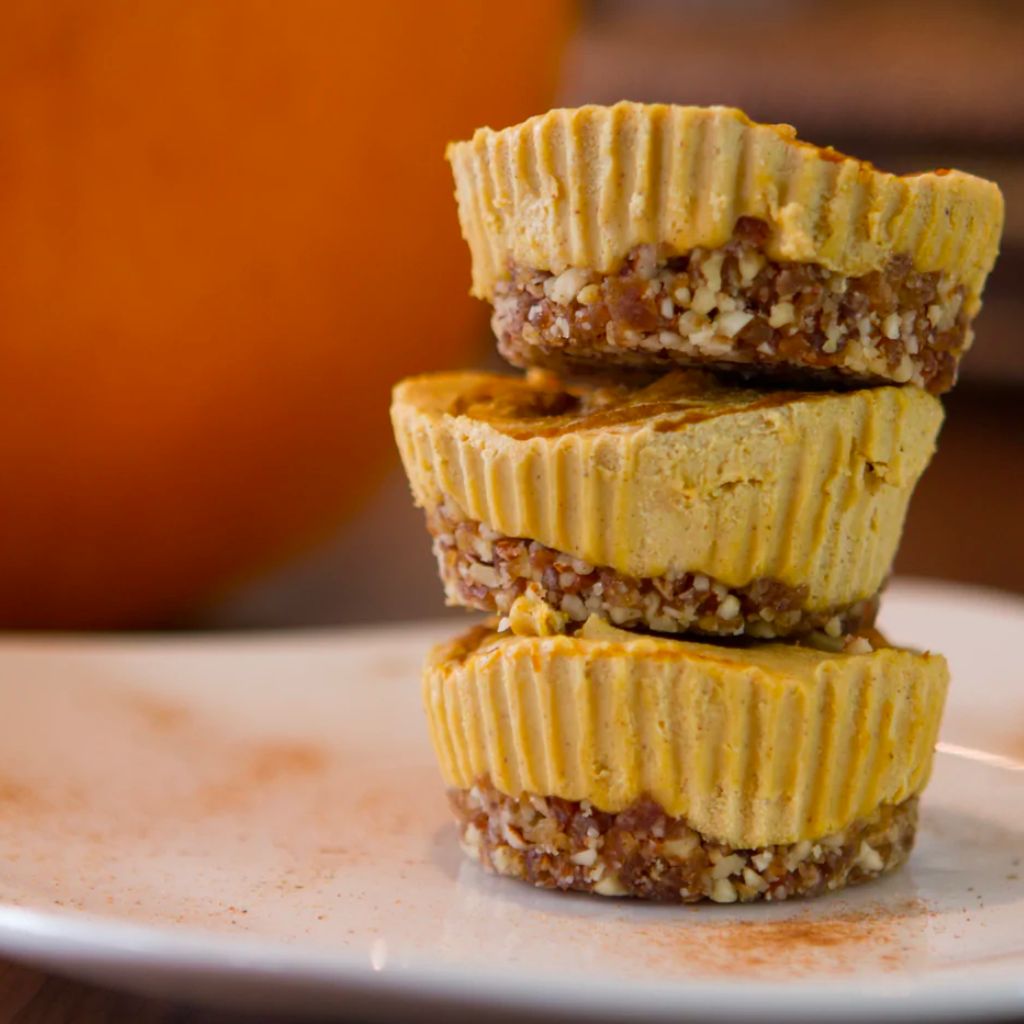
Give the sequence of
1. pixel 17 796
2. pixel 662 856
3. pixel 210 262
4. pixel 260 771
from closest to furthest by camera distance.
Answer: pixel 662 856
pixel 17 796
pixel 260 771
pixel 210 262

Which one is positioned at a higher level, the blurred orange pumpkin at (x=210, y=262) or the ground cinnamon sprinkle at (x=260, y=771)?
the blurred orange pumpkin at (x=210, y=262)

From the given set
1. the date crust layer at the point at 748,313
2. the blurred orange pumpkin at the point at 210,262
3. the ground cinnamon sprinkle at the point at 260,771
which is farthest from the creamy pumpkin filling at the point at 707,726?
the blurred orange pumpkin at the point at 210,262

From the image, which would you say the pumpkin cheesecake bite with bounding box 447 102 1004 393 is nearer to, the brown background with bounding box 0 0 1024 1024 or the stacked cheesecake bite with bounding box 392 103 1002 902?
the stacked cheesecake bite with bounding box 392 103 1002 902

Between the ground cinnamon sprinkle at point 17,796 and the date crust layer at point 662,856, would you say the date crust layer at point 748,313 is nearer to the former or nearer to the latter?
the date crust layer at point 662,856

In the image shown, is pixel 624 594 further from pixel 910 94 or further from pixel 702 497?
pixel 910 94

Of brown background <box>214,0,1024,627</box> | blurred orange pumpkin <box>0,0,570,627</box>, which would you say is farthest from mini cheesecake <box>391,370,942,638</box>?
brown background <box>214,0,1024,627</box>

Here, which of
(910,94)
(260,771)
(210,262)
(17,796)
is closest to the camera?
(17,796)

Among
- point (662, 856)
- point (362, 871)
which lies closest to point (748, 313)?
point (662, 856)
